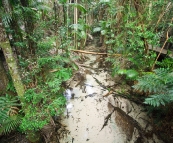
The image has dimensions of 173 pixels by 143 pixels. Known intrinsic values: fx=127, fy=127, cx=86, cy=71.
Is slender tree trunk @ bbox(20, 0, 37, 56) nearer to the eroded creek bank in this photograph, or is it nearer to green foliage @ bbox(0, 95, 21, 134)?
green foliage @ bbox(0, 95, 21, 134)

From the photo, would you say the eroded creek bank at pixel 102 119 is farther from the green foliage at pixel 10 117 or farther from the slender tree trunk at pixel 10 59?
the slender tree trunk at pixel 10 59

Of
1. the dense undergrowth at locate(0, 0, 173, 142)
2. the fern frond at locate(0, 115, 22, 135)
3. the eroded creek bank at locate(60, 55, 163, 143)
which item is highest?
the dense undergrowth at locate(0, 0, 173, 142)

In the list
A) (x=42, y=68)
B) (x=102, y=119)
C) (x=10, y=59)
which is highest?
(x=10, y=59)

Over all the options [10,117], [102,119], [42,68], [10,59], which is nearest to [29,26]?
[42,68]

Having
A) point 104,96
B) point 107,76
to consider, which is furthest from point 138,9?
point 104,96

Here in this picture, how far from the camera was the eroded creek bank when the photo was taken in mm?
2703

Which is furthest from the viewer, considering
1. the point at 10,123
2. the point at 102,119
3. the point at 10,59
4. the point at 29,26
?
the point at 102,119

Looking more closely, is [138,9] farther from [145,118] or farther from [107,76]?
[145,118]

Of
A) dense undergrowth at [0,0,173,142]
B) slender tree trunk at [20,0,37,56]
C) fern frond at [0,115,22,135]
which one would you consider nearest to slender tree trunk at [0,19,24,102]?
dense undergrowth at [0,0,173,142]

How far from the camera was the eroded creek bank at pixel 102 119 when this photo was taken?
2703mm

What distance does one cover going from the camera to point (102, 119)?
3078mm

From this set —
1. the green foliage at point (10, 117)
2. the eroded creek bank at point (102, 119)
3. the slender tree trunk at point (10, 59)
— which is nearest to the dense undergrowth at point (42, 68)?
the green foliage at point (10, 117)

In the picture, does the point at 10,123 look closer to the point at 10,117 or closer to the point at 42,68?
the point at 10,117

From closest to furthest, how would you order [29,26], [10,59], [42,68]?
[10,59], [29,26], [42,68]
